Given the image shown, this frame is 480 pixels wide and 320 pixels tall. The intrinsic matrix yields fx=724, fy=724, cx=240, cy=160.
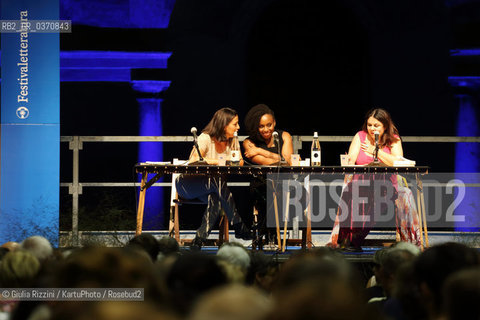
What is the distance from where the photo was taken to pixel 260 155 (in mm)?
5371

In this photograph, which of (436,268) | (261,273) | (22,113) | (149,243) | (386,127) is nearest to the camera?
(436,268)

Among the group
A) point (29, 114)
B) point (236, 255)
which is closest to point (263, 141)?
point (29, 114)

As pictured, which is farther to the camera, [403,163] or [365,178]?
[365,178]

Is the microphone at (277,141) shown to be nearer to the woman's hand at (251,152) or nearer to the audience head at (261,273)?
the woman's hand at (251,152)

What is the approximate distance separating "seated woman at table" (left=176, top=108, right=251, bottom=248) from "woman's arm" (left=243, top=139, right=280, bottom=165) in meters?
0.16

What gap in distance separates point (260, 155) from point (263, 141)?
0.48 feet

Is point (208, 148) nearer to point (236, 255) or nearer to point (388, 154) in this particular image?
point (388, 154)

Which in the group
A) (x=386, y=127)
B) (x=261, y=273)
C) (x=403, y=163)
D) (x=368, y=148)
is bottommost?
(x=261, y=273)

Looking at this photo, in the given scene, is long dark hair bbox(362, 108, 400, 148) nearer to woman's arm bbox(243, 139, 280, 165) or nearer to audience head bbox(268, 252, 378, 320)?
woman's arm bbox(243, 139, 280, 165)

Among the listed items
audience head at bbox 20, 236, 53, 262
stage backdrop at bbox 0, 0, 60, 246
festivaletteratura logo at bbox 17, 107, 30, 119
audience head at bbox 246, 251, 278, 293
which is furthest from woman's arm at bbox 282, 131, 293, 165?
audience head at bbox 20, 236, 53, 262

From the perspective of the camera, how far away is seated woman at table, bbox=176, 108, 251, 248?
508 cm

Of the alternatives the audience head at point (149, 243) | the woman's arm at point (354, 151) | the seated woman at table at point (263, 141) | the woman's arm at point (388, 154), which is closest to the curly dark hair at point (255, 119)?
the seated woman at table at point (263, 141)

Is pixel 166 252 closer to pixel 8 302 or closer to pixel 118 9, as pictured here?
pixel 8 302

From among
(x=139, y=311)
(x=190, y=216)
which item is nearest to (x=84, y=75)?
(x=190, y=216)
